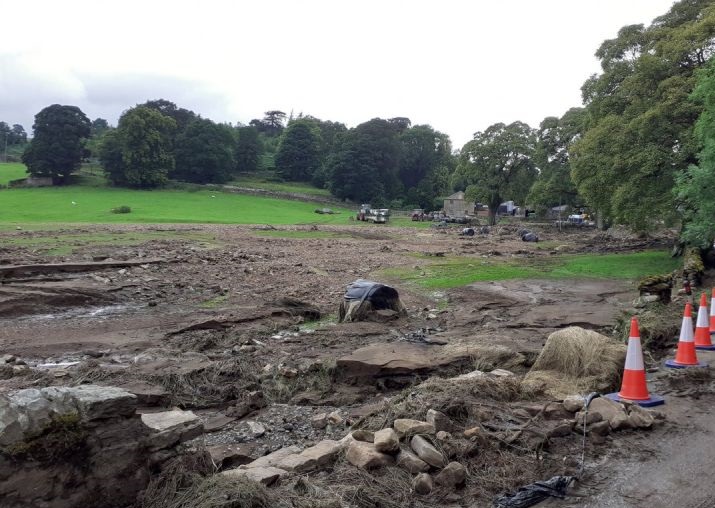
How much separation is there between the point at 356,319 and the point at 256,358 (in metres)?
3.56

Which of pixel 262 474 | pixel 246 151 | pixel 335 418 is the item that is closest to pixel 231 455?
pixel 262 474

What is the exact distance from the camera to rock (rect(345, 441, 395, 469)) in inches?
184

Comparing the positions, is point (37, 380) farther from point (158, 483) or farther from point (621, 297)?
point (621, 297)

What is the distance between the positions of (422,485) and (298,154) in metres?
96.5

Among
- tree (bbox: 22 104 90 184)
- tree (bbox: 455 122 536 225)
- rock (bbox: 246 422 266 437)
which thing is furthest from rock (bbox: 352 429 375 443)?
tree (bbox: 22 104 90 184)

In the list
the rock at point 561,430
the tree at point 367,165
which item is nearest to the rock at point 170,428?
the rock at point 561,430

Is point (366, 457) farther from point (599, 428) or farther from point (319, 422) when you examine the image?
point (599, 428)

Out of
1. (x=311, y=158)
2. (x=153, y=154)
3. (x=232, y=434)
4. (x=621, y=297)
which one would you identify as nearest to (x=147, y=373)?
(x=232, y=434)

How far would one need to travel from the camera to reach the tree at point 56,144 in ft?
242

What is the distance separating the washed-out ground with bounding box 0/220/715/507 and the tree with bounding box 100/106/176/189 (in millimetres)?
54059

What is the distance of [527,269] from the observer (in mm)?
22875

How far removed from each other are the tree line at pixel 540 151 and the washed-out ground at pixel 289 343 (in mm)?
5417

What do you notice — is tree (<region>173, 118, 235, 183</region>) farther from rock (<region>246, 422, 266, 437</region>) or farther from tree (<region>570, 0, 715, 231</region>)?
rock (<region>246, 422, 266, 437</region>)

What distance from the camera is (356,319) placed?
12797 millimetres
